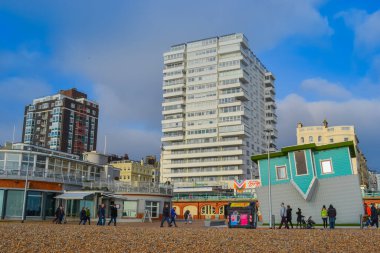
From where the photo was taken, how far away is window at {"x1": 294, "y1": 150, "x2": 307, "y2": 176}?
31986 millimetres

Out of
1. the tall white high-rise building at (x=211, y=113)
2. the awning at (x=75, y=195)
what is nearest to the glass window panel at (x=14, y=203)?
the awning at (x=75, y=195)

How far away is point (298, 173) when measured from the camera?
32.2 metres

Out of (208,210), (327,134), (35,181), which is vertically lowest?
(208,210)

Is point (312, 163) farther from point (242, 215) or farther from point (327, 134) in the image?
point (327, 134)

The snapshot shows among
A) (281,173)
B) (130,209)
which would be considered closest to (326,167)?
(281,173)

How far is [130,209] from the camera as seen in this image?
4825cm

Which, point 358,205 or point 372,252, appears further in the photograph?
point 358,205

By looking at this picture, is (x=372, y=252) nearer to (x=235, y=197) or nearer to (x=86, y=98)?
(x=235, y=197)

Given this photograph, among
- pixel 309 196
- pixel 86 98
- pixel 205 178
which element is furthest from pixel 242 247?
pixel 86 98

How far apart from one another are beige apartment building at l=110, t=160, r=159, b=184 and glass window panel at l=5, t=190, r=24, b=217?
72896mm

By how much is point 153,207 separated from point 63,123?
8139 centimetres

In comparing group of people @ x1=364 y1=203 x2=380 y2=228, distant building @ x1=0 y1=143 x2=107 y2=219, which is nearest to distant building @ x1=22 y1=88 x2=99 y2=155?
distant building @ x1=0 y1=143 x2=107 y2=219

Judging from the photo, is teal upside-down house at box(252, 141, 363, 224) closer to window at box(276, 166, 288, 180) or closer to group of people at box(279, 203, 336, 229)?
window at box(276, 166, 288, 180)

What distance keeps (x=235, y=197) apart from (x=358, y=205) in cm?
4564
